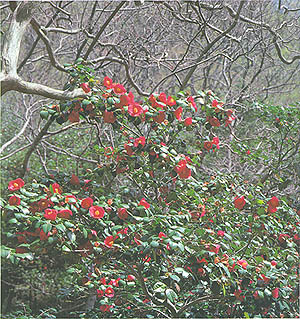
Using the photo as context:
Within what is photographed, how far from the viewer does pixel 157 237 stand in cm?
160

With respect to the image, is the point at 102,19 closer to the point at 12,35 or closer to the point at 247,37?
the point at 247,37

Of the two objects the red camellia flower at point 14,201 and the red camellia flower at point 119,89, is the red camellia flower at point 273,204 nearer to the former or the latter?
the red camellia flower at point 119,89

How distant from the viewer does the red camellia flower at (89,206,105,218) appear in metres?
1.74

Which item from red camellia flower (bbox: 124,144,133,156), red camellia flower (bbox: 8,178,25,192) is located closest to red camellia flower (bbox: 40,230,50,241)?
red camellia flower (bbox: 8,178,25,192)

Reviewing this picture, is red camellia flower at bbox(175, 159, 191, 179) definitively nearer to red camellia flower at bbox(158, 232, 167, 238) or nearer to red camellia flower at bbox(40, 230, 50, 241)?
red camellia flower at bbox(158, 232, 167, 238)

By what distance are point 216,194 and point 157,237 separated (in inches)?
33.2

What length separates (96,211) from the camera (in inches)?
69.1

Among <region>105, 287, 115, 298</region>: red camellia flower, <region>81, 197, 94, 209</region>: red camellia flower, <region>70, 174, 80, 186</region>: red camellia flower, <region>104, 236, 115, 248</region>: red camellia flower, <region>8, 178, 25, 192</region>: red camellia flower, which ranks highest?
<region>70, 174, 80, 186</region>: red camellia flower

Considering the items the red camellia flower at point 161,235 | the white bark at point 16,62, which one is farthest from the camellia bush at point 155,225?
the white bark at point 16,62

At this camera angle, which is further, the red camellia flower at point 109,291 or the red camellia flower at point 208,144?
the red camellia flower at point 208,144

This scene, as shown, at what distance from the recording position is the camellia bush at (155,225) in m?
1.69

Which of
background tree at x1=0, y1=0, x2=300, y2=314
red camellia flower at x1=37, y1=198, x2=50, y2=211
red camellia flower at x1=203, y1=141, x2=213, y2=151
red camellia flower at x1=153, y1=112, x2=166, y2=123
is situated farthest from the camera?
red camellia flower at x1=203, y1=141, x2=213, y2=151

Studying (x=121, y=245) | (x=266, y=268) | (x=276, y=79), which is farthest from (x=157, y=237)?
(x=276, y=79)

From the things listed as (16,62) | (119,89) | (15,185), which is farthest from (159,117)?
(16,62)
